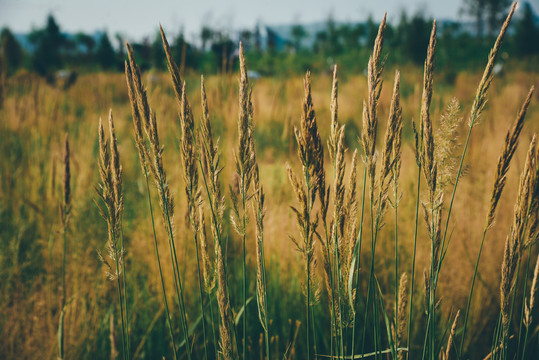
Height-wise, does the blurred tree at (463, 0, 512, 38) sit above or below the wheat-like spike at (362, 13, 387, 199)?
above

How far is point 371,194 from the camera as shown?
0.85 m

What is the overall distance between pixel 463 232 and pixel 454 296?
1.44ft

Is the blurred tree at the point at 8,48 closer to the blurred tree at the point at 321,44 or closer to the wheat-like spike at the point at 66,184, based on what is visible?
the wheat-like spike at the point at 66,184

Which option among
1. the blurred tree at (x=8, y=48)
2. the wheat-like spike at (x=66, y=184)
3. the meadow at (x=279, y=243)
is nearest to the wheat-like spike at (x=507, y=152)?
the meadow at (x=279, y=243)

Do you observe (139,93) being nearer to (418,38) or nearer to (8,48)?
(8,48)

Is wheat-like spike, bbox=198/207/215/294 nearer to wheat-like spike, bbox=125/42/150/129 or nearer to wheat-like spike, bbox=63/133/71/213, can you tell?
wheat-like spike, bbox=125/42/150/129

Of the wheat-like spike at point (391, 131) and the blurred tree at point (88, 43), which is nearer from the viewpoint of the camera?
the wheat-like spike at point (391, 131)

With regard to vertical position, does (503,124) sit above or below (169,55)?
below

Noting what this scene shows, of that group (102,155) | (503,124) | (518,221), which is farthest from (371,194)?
(503,124)

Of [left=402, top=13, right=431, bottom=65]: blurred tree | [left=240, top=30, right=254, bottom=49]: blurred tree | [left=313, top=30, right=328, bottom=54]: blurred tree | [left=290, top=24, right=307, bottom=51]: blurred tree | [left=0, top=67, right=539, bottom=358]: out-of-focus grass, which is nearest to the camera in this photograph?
[left=0, top=67, right=539, bottom=358]: out-of-focus grass

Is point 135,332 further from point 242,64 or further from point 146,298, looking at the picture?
point 242,64

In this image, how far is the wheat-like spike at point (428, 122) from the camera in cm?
80

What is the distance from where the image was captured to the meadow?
812 mm

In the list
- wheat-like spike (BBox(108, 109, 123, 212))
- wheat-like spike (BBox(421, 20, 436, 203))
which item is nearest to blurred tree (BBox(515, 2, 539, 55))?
wheat-like spike (BBox(421, 20, 436, 203))
